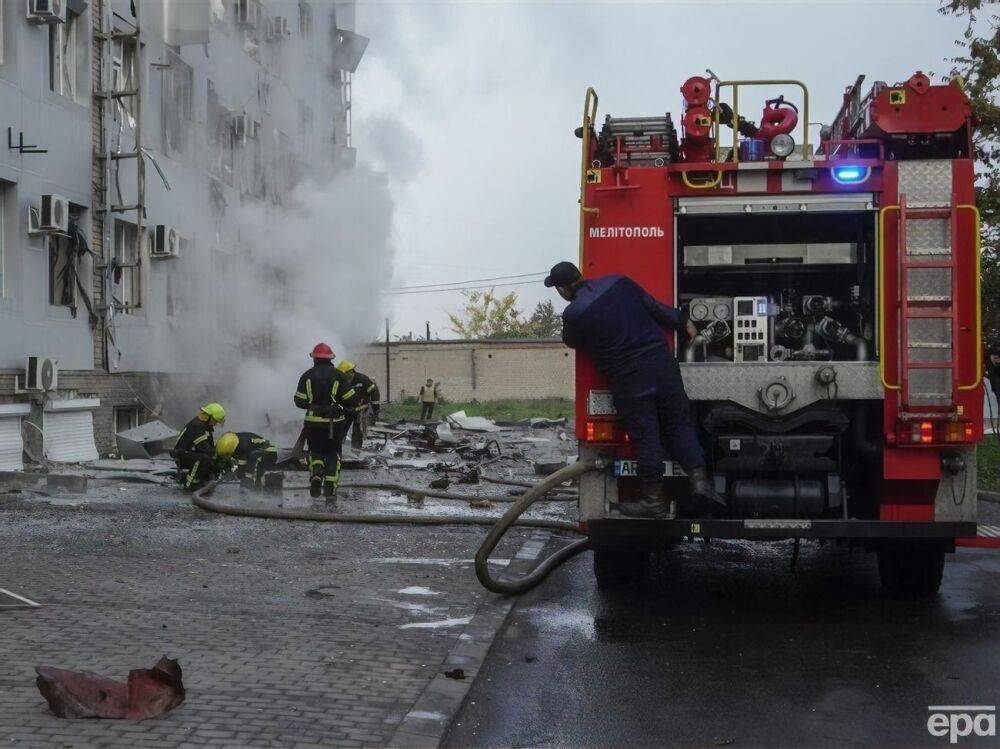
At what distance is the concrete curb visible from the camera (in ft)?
13.9

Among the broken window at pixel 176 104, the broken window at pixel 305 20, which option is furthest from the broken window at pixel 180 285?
the broken window at pixel 305 20

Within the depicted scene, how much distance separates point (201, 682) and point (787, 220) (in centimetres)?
426

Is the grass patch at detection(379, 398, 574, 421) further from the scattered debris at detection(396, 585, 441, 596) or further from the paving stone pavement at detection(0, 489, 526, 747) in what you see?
the scattered debris at detection(396, 585, 441, 596)

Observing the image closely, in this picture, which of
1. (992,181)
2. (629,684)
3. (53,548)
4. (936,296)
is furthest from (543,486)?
(992,181)

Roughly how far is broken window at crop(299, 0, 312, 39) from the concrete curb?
22.9 metres

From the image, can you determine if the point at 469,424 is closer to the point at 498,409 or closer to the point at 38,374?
the point at 38,374

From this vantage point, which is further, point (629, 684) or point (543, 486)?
point (543, 486)

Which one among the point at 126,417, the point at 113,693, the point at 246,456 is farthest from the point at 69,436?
the point at 113,693

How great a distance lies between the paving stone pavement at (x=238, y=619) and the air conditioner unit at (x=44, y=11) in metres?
7.52

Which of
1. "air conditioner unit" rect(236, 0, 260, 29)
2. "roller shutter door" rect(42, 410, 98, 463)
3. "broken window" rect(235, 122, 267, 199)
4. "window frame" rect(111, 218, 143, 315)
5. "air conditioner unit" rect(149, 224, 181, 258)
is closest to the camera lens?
"roller shutter door" rect(42, 410, 98, 463)

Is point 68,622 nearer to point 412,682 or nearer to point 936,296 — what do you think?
point 412,682

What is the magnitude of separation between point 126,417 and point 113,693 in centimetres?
1384

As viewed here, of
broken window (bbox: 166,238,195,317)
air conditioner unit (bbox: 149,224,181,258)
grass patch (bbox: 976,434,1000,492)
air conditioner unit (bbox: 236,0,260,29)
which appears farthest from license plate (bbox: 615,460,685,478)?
air conditioner unit (bbox: 236,0,260,29)

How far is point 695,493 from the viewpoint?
20.8 feet
